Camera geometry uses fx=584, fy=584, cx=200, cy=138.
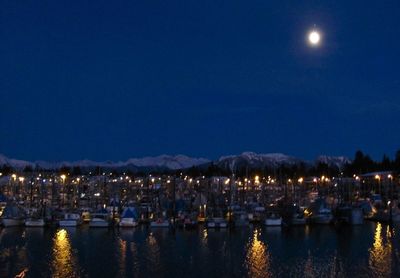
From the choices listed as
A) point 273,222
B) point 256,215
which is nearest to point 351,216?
point 273,222

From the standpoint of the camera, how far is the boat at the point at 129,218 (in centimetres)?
6194

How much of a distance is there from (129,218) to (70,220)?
663 centimetres

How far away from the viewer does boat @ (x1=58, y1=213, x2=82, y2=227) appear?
63.2m

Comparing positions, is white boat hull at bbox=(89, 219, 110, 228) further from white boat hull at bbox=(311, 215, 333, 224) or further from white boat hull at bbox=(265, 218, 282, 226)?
white boat hull at bbox=(311, 215, 333, 224)

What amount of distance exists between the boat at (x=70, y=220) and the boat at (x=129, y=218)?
206 inches

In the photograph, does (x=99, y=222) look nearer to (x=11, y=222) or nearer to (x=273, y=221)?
(x=11, y=222)

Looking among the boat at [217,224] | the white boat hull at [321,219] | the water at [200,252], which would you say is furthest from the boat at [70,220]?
the white boat hull at [321,219]

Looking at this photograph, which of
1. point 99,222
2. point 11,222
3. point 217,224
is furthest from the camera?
point 11,222

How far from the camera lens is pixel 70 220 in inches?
2499

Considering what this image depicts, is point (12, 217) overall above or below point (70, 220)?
above

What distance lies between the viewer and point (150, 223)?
205ft

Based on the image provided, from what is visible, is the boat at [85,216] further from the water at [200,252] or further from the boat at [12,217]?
the water at [200,252]

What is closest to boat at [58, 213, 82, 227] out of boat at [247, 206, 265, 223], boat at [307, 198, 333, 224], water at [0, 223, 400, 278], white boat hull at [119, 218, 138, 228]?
water at [0, 223, 400, 278]

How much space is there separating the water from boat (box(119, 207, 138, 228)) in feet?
4.06
